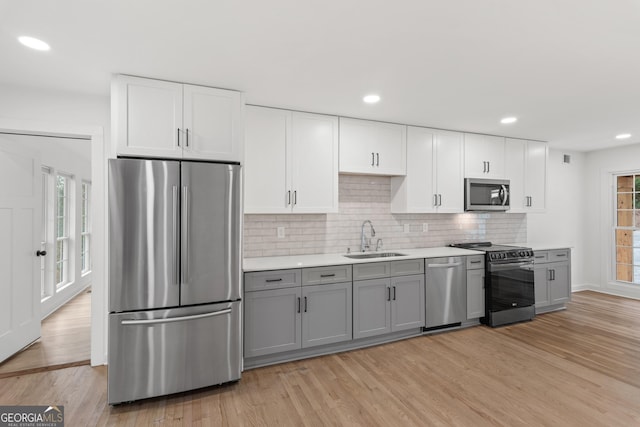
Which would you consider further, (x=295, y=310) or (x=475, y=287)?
(x=475, y=287)

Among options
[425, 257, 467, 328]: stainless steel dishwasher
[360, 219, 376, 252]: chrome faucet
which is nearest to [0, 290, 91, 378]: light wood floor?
[360, 219, 376, 252]: chrome faucet

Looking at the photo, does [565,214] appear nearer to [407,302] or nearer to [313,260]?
[407,302]

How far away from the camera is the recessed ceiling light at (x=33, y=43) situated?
6.76 ft

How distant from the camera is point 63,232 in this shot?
5.36 m

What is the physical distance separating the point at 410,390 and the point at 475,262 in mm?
1999

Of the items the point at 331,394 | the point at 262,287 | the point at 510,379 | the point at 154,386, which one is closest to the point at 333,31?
the point at 262,287

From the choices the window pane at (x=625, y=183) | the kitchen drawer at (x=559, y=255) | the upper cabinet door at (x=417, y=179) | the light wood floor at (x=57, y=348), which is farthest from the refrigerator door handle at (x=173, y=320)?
the window pane at (x=625, y=183)

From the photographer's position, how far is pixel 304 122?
3.48m

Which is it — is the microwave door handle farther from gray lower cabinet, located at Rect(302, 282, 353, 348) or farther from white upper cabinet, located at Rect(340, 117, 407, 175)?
gray lower cabinet, located at Rect(302, 282, 353, 348)

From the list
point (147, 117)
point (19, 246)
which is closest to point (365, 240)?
point (147, 117)

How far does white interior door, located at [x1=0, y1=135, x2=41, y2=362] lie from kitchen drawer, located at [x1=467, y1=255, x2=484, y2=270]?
473 centimetres

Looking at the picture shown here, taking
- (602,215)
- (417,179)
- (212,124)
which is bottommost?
→ (602,215)

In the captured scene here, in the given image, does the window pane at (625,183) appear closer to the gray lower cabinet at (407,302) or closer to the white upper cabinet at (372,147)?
the white upper cabinet at (372,147)

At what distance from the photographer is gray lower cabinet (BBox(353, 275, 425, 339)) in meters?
3.38
